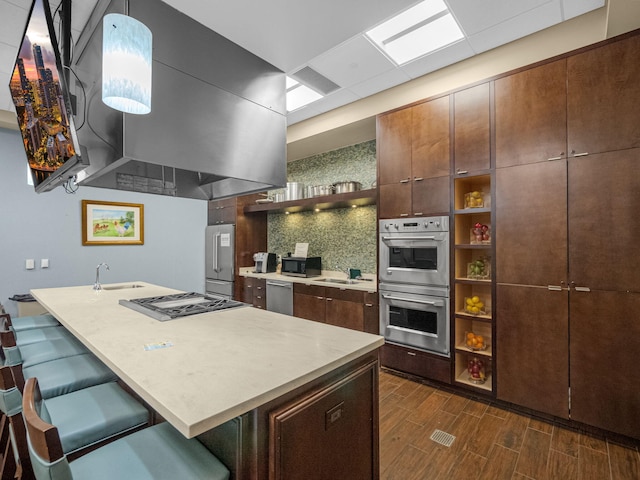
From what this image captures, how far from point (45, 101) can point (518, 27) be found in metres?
3.35

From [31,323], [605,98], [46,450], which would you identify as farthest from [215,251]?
[605,98]

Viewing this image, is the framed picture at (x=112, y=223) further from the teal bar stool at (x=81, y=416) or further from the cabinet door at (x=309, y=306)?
the teal bar stool at (x=81, y=416)

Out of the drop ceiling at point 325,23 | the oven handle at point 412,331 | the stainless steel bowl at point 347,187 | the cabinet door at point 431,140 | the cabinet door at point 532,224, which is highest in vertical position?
the drop ceiling at point 325,23

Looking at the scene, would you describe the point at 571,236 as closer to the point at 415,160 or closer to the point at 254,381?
the point at 415,160

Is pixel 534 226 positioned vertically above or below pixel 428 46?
below

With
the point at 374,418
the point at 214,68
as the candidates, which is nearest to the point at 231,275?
the point at 214,68

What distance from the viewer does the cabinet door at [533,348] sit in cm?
231

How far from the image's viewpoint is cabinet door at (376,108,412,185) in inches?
124

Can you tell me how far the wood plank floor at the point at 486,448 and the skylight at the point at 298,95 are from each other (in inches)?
126

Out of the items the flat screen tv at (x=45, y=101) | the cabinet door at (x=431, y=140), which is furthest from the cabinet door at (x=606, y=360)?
the flat screen tv at (x=45, y=101)

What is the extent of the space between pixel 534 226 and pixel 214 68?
8.52ft

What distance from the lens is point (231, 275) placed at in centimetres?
512

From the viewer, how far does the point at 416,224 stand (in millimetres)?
3053

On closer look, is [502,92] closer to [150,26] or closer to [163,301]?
[150,26]
